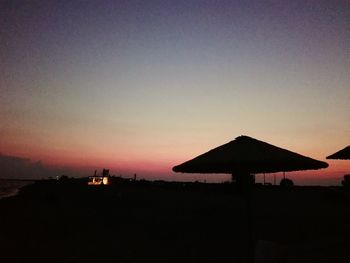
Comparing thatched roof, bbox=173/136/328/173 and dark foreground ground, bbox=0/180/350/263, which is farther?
dark foreground ground, bbox=0/180/350/263

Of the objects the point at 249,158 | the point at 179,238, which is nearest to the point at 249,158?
the point at 249,158

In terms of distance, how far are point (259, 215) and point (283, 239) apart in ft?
18.6

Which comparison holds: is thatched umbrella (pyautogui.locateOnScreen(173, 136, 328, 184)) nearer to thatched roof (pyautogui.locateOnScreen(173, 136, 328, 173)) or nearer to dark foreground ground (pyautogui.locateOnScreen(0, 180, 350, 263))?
thatched roof (pyautogui.locateOnScreen(173, 136, 328, 173))

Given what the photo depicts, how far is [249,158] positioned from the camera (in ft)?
15.2

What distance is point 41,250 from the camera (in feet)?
31.3

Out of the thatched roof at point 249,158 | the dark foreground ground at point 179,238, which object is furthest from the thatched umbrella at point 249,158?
the dark foreground ground at point 179,238

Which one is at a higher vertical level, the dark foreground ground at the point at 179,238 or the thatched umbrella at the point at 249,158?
the thatched umbrella at the point at 249,158

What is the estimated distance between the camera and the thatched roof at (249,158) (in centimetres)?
458

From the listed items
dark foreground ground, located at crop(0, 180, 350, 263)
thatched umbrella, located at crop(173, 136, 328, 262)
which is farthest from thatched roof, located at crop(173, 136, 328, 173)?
dark foreground ground, located at crop(0, 180, 350, 263)

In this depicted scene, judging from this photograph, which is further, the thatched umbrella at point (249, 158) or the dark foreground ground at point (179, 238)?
the dark foreground ground at point (179, 238)

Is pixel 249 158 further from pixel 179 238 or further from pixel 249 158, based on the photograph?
pixel 179 238

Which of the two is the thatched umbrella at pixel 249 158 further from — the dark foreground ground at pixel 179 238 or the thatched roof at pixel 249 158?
the dark foreground ground at pixel 179 238

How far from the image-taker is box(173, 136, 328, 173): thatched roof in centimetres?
458

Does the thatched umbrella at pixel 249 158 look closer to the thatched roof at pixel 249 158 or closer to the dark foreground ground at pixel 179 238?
the thatched roof at pixel 249 158
